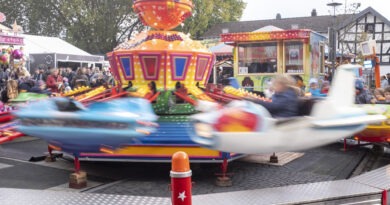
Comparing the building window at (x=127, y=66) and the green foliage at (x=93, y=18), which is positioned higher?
the green foliage at (x=93, y=18)

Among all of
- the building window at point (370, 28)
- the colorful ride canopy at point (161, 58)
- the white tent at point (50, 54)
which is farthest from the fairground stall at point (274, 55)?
the building window at point (370, 28)

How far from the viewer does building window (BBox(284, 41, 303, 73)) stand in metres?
10.2

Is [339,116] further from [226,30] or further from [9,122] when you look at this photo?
[226,30]

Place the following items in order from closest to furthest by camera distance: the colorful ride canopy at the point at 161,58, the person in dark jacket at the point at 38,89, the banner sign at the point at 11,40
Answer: the person in dark jacket at the point at 38,89 < the colorful ride canopy at the point at 161,58 < the banner sign at the point at 11,40

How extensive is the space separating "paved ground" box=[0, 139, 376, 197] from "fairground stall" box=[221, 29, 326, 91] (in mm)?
2942

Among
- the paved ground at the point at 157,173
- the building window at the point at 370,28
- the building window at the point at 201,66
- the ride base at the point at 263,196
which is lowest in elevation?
the paved ground at the point at 157,173

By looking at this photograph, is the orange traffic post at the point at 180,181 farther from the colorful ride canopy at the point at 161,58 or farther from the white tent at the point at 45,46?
the white tent at the point at 45,46

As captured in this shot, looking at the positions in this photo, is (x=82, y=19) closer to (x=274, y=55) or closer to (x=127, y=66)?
(x=274, y=55)

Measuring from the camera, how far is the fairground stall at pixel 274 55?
1016 centimetres

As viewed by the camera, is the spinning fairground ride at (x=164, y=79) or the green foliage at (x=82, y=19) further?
the green foliage at (x=82, y=19)

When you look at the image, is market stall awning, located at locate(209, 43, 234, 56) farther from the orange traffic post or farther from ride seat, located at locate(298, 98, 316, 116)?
ride seat, located at locate(298, 98, 316, 116)

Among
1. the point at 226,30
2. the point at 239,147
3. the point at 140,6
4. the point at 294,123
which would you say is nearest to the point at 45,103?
the point at 239,147

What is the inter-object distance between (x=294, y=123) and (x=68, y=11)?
2646 cm

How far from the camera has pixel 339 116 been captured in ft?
7.59
